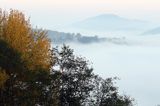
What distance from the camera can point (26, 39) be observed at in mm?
50625

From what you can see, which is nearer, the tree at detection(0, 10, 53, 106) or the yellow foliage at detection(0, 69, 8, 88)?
the yellow foliage at detection(0, 69, 8, 88)

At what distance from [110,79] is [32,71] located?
49.7ft

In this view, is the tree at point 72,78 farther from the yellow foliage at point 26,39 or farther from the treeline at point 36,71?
the yellow foliage at point 26,39

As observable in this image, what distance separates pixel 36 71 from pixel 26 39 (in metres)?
3.70

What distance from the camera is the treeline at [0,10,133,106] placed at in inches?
1944

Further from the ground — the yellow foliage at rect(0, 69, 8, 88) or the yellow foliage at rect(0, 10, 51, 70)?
the yellow foliage at rect(0, 10, 51, 70)

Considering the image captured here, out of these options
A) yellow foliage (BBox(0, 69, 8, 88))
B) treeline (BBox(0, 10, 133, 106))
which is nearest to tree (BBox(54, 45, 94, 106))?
treeline (BBox(0, 10, 133, 106))

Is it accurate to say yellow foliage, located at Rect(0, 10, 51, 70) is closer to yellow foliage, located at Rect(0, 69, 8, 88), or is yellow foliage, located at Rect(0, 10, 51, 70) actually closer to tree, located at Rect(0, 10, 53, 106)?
tree, located at Rect(0, 10, 53, 106)

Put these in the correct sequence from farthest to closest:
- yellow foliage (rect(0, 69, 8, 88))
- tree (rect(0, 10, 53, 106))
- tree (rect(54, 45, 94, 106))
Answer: tree (rect(54, 45, 94, 106)) → tree (rect(0, 10, 53, 106)) → yellow foliage (rect(0, 69, 8, 88))

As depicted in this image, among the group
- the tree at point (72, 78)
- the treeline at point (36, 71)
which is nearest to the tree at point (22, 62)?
the treeline at point (36, 71)

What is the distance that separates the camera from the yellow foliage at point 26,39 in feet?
166

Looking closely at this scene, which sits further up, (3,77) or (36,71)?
(36,71)

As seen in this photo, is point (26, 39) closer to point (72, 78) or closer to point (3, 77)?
point (3, 77)

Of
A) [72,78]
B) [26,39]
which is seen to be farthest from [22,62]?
[72,78]
